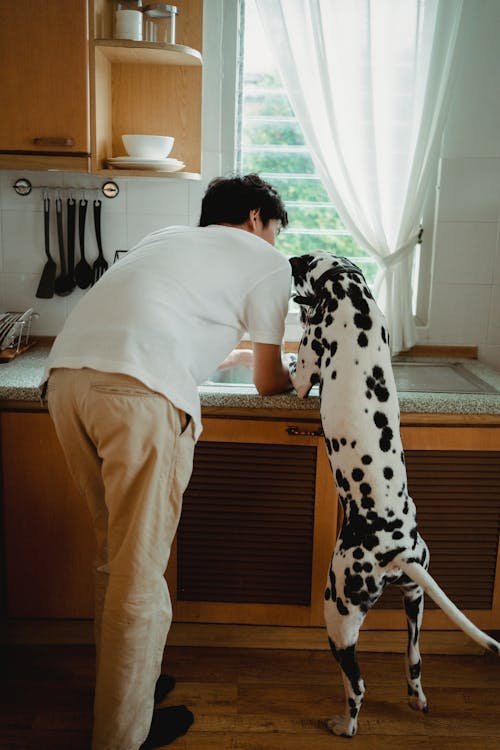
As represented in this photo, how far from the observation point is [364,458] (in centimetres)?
169

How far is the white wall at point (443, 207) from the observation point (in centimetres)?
248

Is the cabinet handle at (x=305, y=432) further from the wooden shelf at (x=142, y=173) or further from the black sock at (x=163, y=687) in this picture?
the wooden shelf at (x=142, y=173)

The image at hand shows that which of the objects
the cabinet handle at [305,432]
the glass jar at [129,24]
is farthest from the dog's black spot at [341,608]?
the glass jar at [129,24]

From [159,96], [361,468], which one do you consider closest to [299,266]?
[361,468]

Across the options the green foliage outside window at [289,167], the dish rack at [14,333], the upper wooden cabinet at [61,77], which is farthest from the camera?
the green foliage outside window at [289,167]

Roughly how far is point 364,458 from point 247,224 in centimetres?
66

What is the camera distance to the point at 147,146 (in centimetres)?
228

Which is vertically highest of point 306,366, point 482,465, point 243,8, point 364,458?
point 243,8

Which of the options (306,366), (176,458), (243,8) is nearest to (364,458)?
(306,366)

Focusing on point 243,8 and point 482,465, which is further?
point 243,8

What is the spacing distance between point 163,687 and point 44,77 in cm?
179

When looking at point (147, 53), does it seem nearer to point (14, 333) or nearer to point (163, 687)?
point (14, 333)

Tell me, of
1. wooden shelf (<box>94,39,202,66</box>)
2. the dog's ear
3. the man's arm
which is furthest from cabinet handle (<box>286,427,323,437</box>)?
wooden shelf (<box>94,39,202,66</box>)

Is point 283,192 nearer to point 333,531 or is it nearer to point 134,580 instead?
point 333,531
